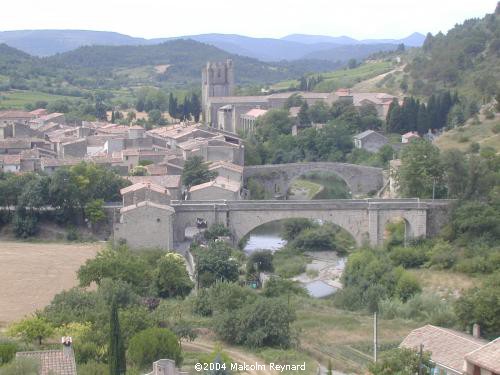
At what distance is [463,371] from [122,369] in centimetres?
686

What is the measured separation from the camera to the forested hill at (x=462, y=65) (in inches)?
2699

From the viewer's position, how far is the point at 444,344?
66.3ft

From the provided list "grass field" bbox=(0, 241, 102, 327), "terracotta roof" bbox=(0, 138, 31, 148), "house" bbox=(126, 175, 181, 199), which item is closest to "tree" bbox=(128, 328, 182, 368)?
"grass field" bbox=(0, 241, 102, 327)

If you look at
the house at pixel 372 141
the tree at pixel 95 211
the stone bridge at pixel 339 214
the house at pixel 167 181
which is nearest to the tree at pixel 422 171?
the stone bridge at pixel 339 214

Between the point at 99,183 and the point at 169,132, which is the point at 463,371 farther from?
the point at 169,132

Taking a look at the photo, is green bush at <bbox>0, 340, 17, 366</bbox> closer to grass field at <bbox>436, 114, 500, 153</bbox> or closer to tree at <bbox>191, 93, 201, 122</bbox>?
grass field at <bbox>436, 114, 500, 153</bbox>

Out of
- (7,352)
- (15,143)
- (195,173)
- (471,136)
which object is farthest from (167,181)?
(7,352)

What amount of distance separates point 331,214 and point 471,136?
18131 mm

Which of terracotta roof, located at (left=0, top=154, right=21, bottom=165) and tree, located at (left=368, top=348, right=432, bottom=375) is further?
terracotta roof, located at (left=0, top=154, right=21, bottom=165)

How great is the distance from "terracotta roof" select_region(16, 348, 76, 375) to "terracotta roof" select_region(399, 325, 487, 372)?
6979 millimetres

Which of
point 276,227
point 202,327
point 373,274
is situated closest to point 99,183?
point 276,227

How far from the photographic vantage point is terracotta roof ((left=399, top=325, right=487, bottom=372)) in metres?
19.4

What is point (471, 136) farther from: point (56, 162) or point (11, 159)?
point (11, 159)

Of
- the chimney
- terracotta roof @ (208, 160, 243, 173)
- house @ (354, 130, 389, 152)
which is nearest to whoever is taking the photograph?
the chimney
